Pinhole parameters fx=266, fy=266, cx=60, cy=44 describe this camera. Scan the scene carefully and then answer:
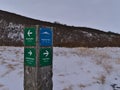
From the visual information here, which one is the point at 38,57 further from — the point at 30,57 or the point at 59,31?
the point at 59,31

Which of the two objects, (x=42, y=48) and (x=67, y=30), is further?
(x=67, y=30)

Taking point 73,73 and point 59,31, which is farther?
point 59,31

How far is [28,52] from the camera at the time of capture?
172 inches

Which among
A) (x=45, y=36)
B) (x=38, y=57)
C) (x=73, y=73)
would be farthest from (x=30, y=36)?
(x=73, y=73)

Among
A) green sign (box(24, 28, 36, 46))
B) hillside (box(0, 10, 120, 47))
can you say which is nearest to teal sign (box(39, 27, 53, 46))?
green sign (box(24, 28, 36, 46))

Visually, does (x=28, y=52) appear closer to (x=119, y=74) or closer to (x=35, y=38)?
(x=35, y=38)

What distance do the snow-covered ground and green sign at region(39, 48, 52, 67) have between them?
9.66 ft

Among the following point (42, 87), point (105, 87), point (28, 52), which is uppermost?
point (28, 52)

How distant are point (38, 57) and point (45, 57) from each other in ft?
0.56

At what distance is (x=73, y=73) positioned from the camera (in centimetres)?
901

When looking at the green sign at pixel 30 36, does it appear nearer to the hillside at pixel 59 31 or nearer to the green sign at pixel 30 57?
the green sign at pixel 30 57

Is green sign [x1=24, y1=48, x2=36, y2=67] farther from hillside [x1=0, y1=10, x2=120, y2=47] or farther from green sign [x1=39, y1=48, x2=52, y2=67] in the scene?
hillside [x1=0, y1=10, x2=120, y2=47]

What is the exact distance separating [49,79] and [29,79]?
0.34 metres

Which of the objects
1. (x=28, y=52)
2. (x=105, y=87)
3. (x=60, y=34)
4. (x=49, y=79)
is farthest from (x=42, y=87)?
(x=60, y=34)
